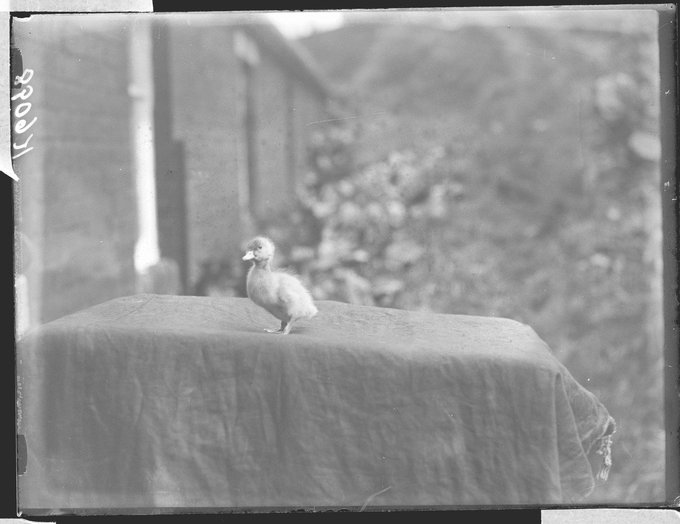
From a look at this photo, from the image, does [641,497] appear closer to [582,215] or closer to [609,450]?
[609,450]

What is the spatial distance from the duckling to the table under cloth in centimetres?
6

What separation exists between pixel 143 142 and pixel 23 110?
33cm

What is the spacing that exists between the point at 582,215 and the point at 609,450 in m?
1.31

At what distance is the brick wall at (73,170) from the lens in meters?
2.24

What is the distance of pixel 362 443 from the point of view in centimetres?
215

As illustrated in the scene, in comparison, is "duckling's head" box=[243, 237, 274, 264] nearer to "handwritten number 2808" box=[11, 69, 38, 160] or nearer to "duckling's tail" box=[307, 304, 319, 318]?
"duckling's tail" box=[307, 304, 319, 318]

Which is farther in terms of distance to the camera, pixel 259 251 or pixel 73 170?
pixel 73 170

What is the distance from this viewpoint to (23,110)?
224cm

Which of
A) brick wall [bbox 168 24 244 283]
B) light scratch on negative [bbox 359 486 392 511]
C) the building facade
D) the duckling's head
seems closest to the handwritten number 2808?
the building facade

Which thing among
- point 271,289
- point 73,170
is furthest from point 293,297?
point 73,170

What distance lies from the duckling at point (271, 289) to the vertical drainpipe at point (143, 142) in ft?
1.23

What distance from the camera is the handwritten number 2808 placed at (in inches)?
87.9

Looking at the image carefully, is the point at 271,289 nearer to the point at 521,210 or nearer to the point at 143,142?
the point at 143,142

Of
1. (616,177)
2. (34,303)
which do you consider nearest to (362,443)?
(34,303)
